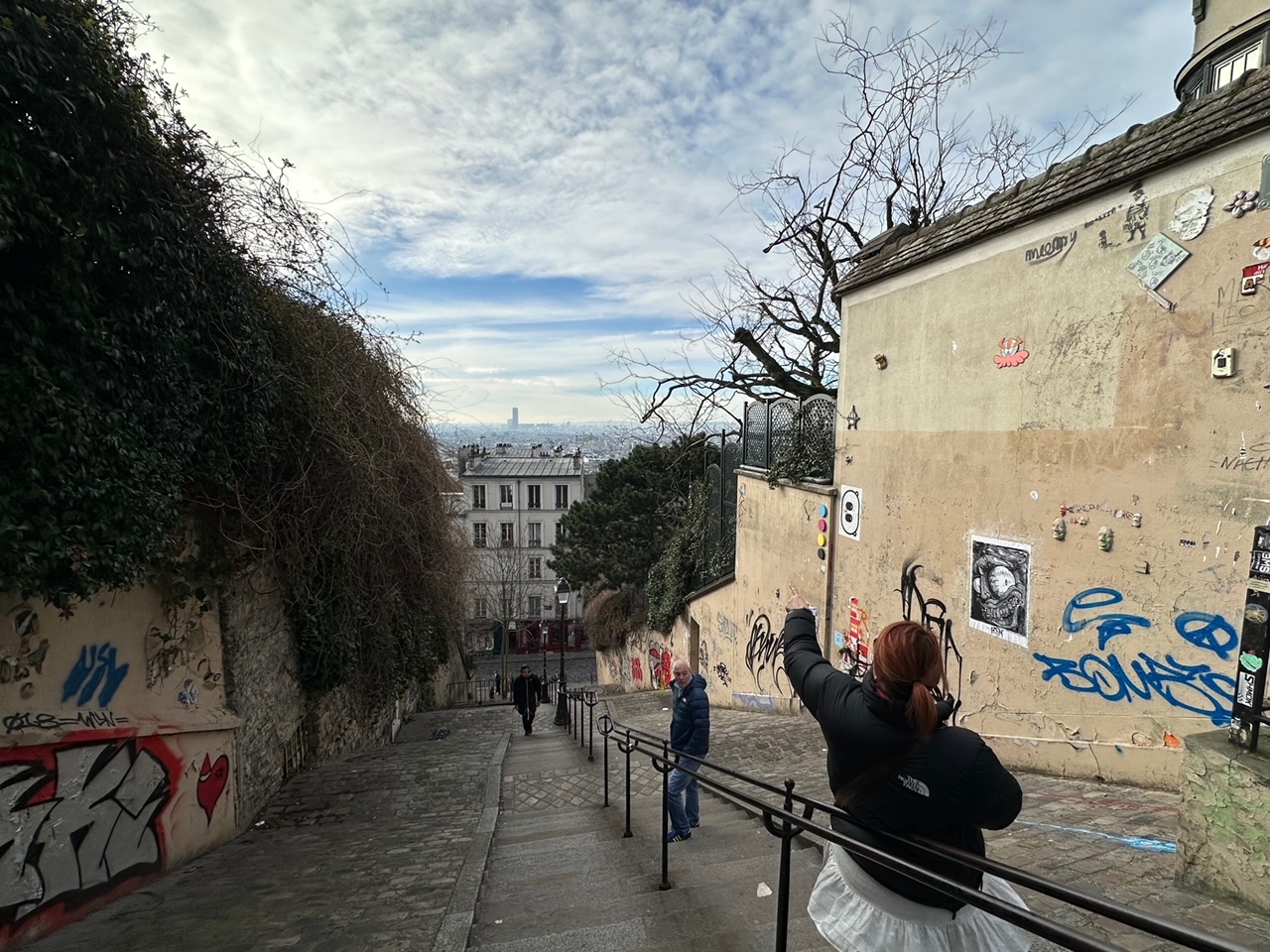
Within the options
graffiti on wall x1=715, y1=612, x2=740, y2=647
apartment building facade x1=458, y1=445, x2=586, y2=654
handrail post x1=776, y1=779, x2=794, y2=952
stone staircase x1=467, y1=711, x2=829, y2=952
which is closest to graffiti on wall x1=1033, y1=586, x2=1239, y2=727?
stone staircase x1=467, y1=711, x2=829, y2=952

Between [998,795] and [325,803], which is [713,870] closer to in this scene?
[998,795]

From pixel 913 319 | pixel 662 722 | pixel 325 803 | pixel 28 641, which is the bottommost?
pixel 662 722

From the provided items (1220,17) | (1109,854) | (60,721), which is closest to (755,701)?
(1109,854)

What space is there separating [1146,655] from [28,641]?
7214 millimetres

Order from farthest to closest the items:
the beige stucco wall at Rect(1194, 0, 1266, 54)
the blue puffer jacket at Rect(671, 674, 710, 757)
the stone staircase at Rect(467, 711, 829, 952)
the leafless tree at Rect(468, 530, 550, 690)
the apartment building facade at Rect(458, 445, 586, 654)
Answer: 1. the apartment building facade at Rect(458, 445, 586, 654)
2. the leafless tree at Rect(468, 530, 550, 690)
3. the beige stucco wall at Rect(1194, 0, 1266, 54)
4. the blue puffer jacket at Rect(671, 674, 710, 757)
5. the stone staircase at Rect(467, 711, 829, 952)

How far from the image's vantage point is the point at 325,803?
6.50 meters

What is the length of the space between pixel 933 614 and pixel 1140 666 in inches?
76.9

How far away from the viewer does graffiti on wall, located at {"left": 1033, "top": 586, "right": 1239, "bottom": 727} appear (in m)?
3.75

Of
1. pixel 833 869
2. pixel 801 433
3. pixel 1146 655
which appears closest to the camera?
pixel 833 869

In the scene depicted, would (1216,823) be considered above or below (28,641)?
below

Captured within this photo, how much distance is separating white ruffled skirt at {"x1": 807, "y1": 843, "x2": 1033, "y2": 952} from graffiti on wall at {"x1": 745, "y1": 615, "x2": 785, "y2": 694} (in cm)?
751

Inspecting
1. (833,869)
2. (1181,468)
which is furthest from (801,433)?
(833,869)

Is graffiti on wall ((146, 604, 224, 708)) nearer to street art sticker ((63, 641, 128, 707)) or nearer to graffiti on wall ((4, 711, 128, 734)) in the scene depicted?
street art sticker ((63, 641, 128, 707))

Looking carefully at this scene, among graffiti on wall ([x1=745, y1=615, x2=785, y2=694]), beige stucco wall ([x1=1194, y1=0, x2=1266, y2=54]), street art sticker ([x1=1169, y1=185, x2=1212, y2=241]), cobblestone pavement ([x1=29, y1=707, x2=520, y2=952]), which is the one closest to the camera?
cobblestone pavement ([x1=29, y1=707, x2=520, y2=952])
